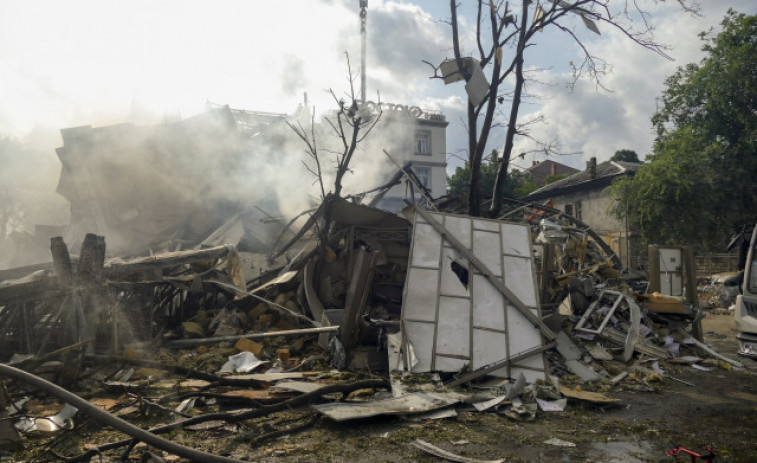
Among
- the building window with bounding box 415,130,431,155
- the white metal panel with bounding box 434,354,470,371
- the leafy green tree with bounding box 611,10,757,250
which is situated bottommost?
the white metal panel with bounding box 434,354,470,371

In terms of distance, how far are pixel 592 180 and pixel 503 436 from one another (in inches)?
1169

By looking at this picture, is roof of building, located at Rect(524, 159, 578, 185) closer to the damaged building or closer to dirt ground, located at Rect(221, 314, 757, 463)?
the damaged building

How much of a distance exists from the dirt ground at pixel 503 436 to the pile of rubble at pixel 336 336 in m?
0.12

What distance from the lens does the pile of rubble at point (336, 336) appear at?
4848 millimetres

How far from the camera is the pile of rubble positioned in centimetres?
485

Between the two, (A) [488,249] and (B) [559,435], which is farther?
(A) [488,249]

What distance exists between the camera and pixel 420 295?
21.4ft

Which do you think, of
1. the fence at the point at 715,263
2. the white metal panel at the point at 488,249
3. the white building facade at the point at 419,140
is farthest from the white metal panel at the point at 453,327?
the white building facade at the point at 419,140

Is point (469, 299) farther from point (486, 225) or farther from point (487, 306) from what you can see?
point (486, 225)

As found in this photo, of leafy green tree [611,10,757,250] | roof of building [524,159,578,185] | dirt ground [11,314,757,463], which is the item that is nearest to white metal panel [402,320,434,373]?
dirt ground [11,314,757,463]

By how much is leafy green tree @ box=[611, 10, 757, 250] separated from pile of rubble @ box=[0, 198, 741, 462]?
14.7m

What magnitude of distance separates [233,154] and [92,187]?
5598mm

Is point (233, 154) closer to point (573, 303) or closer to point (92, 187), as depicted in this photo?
point (92, 187)

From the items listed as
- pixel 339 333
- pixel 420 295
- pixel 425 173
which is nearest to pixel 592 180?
pixel 425 173
